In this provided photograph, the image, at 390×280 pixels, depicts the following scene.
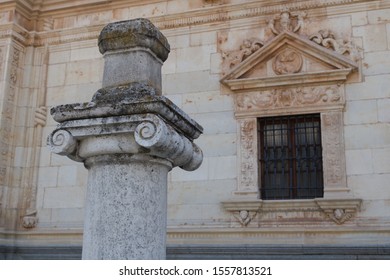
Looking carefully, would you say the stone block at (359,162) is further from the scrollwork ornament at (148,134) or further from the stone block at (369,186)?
the scrollwork ornament at (148,134)

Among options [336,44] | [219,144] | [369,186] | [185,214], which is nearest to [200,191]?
[185,214]

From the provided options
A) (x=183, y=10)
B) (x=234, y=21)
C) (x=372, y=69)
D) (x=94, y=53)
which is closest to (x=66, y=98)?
(x=94, y=53)

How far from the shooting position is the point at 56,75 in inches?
421

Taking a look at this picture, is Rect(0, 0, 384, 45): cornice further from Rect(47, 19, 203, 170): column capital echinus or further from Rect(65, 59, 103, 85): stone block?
Rect(47, 19, 203, 170): column capital echinus

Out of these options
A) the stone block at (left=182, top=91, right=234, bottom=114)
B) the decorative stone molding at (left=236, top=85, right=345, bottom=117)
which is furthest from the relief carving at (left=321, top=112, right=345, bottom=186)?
the stone block at (left=182, top=91, right=234, bottom=114)

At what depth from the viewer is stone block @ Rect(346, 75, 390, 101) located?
8477mm

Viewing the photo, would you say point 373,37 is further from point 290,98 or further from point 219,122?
point 219,122

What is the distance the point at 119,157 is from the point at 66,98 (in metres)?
6.82

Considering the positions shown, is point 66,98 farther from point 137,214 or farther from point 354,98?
point 137,214

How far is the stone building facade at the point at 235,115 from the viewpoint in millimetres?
8258

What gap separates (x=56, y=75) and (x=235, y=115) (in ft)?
13.4

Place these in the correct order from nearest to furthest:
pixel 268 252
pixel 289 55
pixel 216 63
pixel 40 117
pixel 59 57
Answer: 1. pixel 268 252
2. pixel 289 55
3. pixel 216 63
4. pixel 40 117
5. pixel 59 57

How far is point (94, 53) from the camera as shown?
34.5 feet

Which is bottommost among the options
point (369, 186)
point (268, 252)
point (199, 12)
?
point (268, 252)
